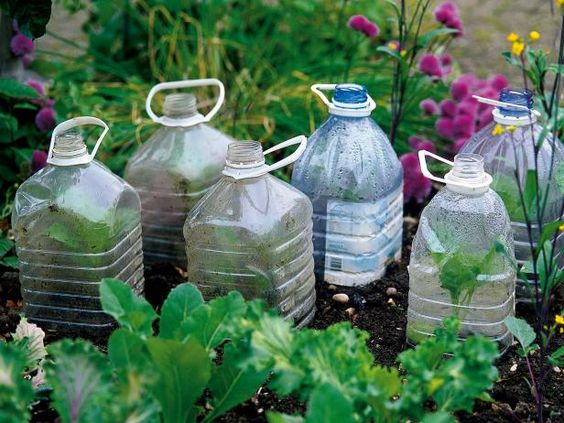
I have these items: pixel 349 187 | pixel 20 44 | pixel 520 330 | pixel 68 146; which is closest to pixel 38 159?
pixel 20 44

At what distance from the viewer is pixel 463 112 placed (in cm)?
351

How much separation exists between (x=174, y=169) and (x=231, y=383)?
3.38ft

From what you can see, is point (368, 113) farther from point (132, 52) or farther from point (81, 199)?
point (132, 52)

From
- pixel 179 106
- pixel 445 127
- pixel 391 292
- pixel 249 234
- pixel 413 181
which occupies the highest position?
pixel 179 106

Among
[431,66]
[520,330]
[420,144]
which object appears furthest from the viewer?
[420,144]

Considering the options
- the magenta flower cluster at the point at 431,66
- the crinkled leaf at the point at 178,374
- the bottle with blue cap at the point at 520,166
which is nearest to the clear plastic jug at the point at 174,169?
the magenta flower cluster at the point at 431,66

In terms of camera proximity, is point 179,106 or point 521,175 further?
point 179,106

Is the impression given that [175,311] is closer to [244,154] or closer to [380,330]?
[244,154]

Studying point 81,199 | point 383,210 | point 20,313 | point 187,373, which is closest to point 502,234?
point 383,210

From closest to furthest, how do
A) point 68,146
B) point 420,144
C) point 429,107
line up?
point 68,146
point 420,144
point 429,107

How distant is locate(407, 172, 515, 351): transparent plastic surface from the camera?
244 cm

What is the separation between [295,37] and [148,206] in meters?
1.88

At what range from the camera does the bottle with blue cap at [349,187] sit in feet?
9.32

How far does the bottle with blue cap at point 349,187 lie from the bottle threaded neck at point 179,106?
0.40 m
